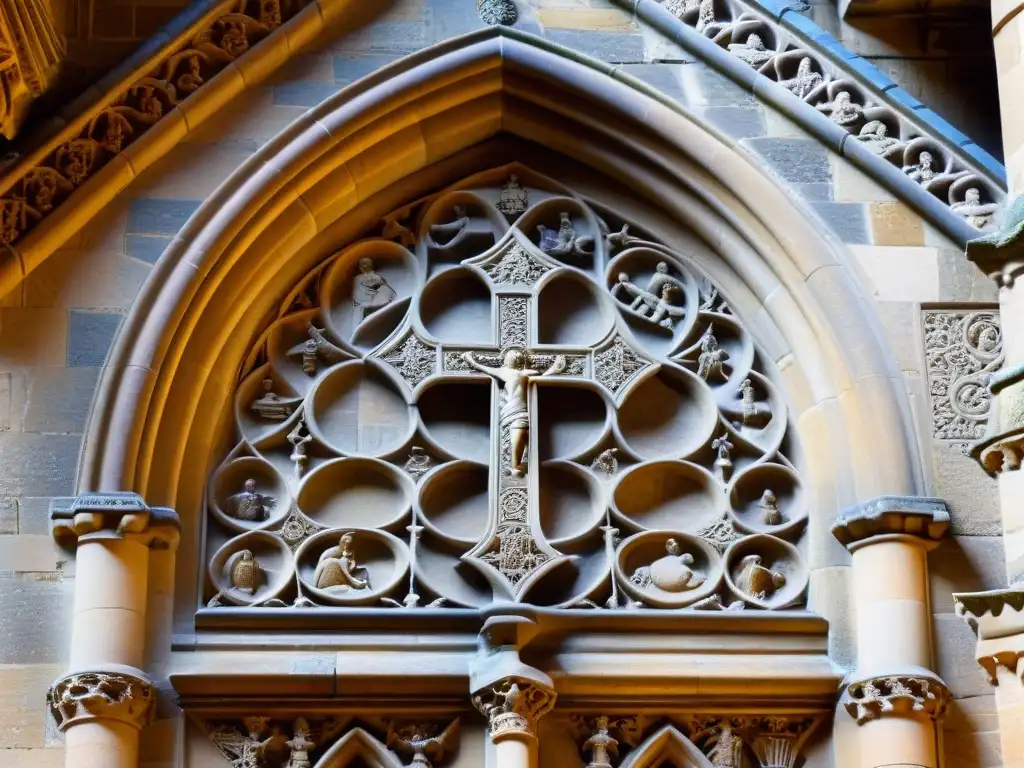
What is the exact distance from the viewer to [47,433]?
10.4m

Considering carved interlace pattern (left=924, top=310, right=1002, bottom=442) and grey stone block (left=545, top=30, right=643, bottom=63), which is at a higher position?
grey stone block (left=545, top=30, right=643, bottom=63)

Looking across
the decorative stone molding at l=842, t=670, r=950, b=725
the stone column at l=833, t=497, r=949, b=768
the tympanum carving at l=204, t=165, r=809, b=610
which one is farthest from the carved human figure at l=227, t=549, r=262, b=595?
the decorative stone molding at l=842, t=670, r=950, b=725

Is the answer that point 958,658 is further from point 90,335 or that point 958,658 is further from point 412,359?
point 90,335

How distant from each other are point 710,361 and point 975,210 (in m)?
1.60

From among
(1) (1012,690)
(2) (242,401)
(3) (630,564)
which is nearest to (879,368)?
(3) (630,564)

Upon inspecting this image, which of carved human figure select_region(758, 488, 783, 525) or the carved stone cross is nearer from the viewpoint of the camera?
the carved stone cross

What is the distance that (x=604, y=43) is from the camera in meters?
11.7

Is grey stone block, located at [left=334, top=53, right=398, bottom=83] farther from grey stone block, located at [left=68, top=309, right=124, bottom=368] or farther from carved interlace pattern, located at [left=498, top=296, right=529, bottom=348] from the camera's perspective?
grey stone block, located at [left=68, top=309, right=124, bottom=368]

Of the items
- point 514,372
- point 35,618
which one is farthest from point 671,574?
point 35,618

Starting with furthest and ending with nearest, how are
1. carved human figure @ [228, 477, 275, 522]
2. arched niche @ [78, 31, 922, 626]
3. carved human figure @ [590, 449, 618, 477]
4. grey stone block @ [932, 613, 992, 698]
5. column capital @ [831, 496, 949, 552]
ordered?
carved human figure @ [590, 449, 618, 477], carved human figure @ [228, 477, 275, 522], arched niche @ [78, 31, 922, 626], column capital @ [831, 496, 949, 552], grey stone block @ [932, 613, 992, 698]

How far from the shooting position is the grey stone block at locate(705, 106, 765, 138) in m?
11.5

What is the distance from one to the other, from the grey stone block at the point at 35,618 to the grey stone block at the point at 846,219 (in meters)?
4.37

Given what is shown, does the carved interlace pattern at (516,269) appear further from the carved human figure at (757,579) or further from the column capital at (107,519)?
the column capital at (107,519)

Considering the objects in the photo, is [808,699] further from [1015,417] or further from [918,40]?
[918,40]
